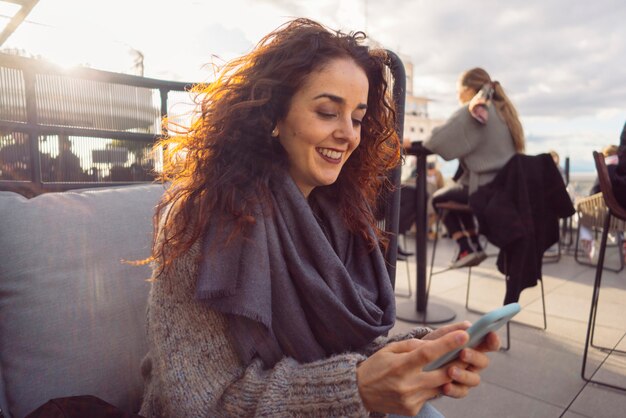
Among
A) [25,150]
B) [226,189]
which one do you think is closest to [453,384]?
[226,189]

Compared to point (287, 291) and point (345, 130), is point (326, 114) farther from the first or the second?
point (287, 291)

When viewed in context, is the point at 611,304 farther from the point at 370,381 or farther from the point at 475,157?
the point at 370,381

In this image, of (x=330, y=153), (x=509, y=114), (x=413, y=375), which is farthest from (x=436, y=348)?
(x=509, y=114)

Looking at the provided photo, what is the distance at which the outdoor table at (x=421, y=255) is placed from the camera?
2.98 meters

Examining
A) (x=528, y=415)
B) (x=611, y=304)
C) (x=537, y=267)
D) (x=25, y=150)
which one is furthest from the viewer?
(x=611, y=304)

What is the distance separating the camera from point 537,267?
2.58 meters

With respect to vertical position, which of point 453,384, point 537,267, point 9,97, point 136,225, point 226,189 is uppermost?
point 9,97

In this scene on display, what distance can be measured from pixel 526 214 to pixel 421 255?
0.79 meters

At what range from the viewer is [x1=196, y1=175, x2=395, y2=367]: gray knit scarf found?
0.87m

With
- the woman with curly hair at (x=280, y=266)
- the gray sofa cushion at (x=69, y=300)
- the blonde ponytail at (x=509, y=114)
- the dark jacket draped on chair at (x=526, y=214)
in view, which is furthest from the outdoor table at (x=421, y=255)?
the gray sofa cushion at (x=69, y=300)

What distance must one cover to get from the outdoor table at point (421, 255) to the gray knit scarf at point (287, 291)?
1.97 metres

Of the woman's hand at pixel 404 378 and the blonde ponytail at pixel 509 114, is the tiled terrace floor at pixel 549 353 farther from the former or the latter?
the woman's hand at pixel 404 378

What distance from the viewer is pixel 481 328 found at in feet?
2.29

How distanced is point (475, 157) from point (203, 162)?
2.32 metres
